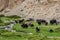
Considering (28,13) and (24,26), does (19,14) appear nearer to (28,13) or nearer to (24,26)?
(28,13)

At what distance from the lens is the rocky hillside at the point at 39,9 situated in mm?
89125

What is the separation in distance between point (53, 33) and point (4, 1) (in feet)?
233

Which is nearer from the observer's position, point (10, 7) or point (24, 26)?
point (24, 26)

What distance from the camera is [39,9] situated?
96062 mm

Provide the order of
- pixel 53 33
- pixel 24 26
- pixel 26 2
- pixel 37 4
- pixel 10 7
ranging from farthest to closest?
pixel 10 7
pixel 26 2
pixel 37 4
pixel 24 26
pixel 53 33

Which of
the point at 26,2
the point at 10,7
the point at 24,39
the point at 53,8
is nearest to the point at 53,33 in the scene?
the point at 24,39

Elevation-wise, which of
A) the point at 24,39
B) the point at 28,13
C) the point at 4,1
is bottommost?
the point at 24,39

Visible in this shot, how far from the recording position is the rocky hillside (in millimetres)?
89125

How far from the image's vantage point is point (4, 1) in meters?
122

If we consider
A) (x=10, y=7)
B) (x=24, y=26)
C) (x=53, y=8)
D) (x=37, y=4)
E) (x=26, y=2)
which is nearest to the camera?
(x=24, y=26)

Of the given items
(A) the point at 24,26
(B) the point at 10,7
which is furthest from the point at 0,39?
(B) the point at 10,7

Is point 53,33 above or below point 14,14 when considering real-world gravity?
below

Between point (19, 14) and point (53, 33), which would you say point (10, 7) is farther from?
point (53, 33)

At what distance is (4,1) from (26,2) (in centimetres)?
1947
